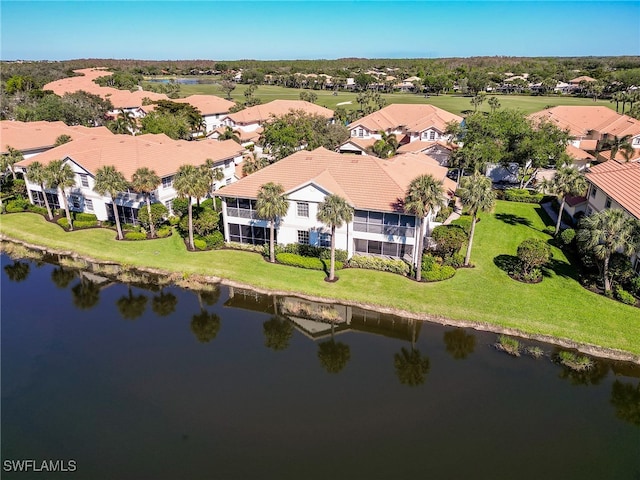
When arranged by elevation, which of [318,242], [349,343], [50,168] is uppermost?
[50,168]

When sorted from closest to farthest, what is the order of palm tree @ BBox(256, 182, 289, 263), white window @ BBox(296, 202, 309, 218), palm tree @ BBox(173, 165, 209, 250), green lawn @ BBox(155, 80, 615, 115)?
palm tree @ BBox(256, 182, 289, 263) < palm tree @ BBox(173, 165, 209, 250) < white window @ BBox(296, 202, 309, 218) < green lawn @ BBox(155, 80, 615, 115)

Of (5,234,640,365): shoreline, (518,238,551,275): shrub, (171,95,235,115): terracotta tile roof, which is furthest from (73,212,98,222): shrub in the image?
(171,95,235,115): terracotta tile roof

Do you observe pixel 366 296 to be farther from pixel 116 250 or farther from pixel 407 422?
pixel 116 250

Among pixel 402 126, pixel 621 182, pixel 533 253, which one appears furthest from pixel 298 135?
pixel 621 182

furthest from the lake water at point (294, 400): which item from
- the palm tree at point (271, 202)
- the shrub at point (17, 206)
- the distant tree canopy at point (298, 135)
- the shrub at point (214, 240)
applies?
the distant tree canopy at point (298, 135)

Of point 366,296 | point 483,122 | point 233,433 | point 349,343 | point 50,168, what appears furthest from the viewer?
point 483,122

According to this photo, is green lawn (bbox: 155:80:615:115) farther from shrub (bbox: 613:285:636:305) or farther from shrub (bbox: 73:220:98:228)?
shrub (bbox: 73:220:98:228)

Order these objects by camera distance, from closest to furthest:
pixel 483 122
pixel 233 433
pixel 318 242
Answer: pixel 233 433 → pixel 318 242 → pixel 483 122

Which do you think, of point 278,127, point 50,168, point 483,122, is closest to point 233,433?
point 50,168
